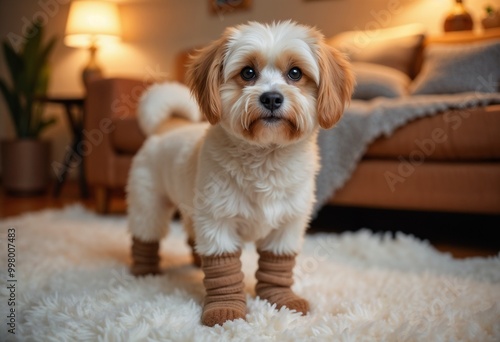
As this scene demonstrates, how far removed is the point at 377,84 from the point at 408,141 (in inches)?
22.0

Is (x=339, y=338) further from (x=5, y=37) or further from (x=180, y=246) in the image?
(x=5, y=37)

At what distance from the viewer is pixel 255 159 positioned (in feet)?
3.52

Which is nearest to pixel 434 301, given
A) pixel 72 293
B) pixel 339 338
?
pixel 339 338

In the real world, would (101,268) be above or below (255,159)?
below

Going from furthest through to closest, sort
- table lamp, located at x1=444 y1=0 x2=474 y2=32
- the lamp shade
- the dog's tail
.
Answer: the lamp shade < table lamp, located at x1=444 y1=0 x2=474 y2=32 < the dog's tail

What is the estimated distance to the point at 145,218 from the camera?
1.43m

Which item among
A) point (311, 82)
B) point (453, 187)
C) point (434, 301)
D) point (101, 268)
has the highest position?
point (311, 82)

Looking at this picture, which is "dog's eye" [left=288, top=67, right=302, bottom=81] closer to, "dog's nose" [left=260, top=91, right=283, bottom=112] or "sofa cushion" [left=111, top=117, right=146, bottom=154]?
"dog's nose" [left=260, top=91, right=283, bottom=112]

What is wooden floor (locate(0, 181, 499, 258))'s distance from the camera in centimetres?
184

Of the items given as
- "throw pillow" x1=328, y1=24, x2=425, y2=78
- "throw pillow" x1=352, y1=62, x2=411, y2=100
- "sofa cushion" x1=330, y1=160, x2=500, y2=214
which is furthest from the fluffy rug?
"throw pillow" x1=328, y1=24, x2=425, y2=78

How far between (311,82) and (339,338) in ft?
1.97

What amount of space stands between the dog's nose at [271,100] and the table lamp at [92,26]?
9.49 feet

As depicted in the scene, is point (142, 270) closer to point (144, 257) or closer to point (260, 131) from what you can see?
point (144, 257)

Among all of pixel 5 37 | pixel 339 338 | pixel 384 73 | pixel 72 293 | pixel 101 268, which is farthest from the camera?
pixel 5 37
